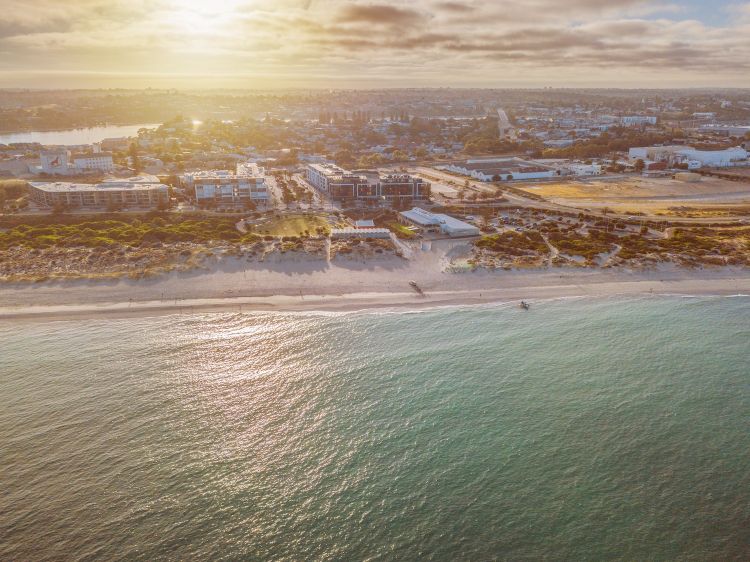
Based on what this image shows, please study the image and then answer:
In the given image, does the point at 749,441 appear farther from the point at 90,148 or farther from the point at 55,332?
the point at 90,148

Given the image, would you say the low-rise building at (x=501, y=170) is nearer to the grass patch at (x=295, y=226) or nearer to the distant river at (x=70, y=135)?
the grass patch at (x=295, y=226)

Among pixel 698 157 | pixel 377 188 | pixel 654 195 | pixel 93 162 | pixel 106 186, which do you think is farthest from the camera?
pixel 698 157

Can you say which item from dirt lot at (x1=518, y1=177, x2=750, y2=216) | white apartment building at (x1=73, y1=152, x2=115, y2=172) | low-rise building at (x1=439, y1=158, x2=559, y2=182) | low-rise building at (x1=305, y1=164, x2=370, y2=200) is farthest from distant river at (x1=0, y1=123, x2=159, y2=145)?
dirt lot at (x1=518, y1=177, x2=750, y2=216)

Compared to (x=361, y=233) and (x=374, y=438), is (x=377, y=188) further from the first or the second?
(x=374, y=438)

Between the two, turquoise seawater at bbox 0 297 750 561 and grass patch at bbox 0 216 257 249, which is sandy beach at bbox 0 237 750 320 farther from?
grass patch at bbox 0 216 257 249

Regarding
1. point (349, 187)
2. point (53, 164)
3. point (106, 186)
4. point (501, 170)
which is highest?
point (53, 164)

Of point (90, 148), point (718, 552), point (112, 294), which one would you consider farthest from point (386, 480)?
point (90, 148)

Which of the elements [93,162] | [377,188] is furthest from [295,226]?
[93,162]
